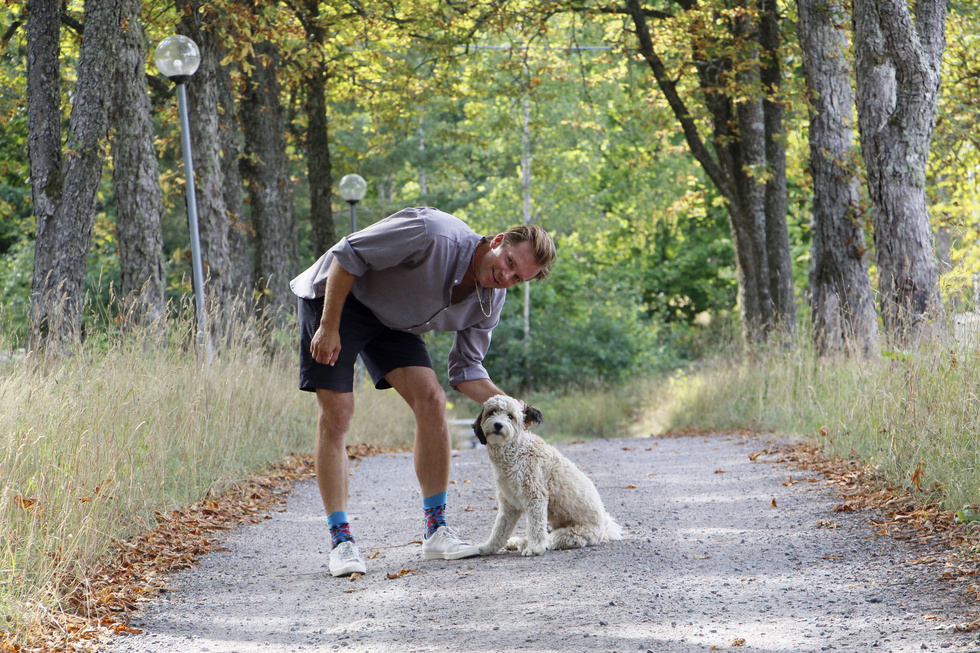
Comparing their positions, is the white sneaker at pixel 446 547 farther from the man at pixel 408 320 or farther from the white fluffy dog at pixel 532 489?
the white fluffy dog at pixel 532 489

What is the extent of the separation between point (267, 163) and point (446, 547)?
36.5 ft

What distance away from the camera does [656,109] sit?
57.5 ft

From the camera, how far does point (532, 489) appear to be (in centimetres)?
487

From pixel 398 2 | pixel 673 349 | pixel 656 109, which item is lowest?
pixel 673 349

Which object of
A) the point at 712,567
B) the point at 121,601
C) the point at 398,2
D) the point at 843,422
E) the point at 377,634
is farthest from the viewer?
the point at 398,2

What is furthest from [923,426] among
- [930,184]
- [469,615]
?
[930,184]

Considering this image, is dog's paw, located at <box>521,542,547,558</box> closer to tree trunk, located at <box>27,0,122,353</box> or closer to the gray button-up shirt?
the gray button-up shirt

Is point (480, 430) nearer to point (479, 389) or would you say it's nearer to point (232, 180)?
point (479, 389)

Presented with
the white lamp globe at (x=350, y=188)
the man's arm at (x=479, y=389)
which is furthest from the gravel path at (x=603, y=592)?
the white lamp globe at (x=350, y=188)

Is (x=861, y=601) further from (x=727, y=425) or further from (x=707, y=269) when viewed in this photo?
(x=707, y=269)

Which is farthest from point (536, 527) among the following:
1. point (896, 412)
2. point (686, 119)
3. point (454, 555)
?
point (686, 119)

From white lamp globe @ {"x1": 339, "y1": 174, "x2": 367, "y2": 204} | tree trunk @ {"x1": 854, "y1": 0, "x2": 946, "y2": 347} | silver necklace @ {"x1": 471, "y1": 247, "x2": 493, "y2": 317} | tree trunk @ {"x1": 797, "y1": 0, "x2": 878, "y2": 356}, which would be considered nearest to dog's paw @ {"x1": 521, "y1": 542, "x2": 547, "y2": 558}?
silver necklace @ {"x1": 471, "y1": 247, "x2": 493, "y2": 317}

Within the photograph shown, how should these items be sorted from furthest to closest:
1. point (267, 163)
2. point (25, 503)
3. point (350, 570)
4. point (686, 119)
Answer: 1. point (267, 163)
2. point (686, 119)
3. point (350, 570)
4. point (25, 503)

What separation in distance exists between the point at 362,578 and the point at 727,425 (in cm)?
915
